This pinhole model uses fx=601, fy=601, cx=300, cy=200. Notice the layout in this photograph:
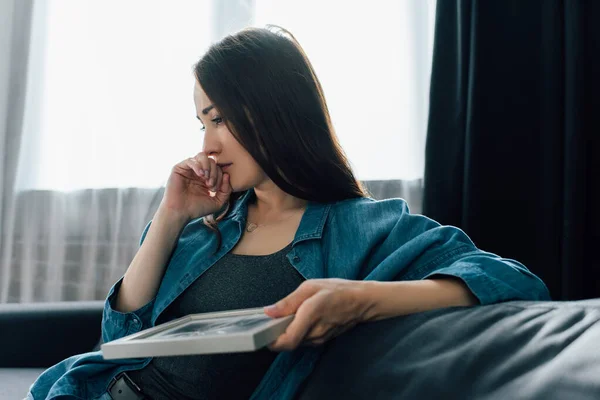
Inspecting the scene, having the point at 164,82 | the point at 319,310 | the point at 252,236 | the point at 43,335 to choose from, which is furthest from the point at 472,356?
the point at 164,82

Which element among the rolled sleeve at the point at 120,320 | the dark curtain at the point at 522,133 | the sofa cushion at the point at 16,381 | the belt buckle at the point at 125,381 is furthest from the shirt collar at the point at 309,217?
the dark curtain at the point at 522,133

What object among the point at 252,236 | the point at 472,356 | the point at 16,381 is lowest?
the point at 16,381

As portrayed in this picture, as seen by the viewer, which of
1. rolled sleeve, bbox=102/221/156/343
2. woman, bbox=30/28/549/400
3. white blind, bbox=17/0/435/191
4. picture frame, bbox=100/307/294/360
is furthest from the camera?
white blind, bbox=17/0/435/191

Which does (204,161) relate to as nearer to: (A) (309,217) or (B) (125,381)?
(A) (309,217)

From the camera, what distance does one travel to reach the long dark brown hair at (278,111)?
1127 mm

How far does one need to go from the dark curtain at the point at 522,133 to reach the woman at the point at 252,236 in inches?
30.6

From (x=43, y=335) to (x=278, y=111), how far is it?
93cm

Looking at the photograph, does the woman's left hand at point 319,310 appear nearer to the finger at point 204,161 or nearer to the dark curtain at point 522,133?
the finger at point 204,161

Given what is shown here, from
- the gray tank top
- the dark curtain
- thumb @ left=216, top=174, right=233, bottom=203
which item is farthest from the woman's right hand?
the dark curtain

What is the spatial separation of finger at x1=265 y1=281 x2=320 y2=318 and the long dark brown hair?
0.46 m

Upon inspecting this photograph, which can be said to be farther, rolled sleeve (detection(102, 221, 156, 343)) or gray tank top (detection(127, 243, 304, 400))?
rolled sleeve (detection(102, 221, 156, 343))

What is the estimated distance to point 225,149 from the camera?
1.15 metres

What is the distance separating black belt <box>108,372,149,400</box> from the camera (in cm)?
103

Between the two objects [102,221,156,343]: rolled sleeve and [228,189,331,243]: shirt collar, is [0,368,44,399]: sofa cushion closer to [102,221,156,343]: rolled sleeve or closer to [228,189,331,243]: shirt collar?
[102,221,156,343]: rolled sleeve
